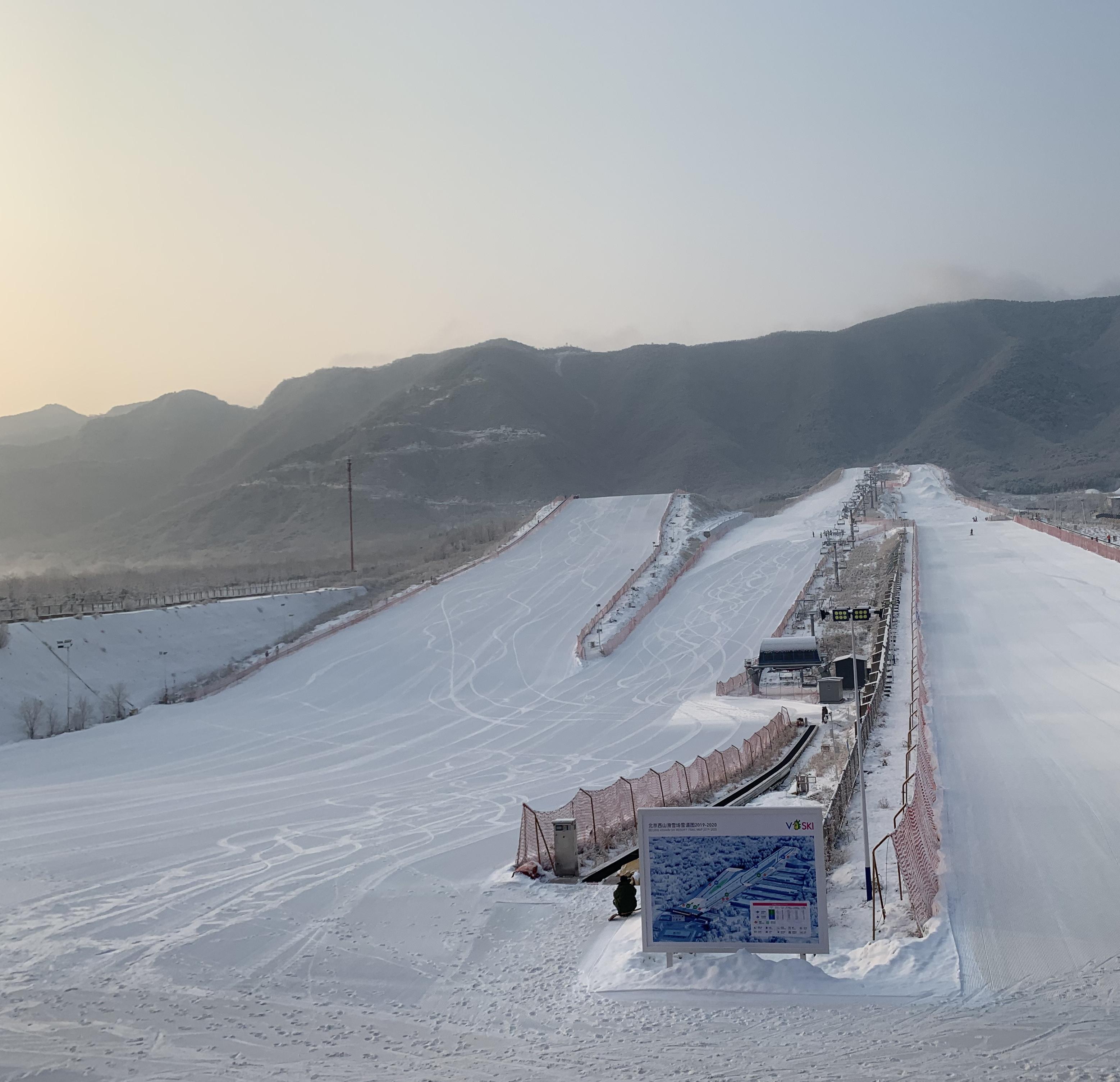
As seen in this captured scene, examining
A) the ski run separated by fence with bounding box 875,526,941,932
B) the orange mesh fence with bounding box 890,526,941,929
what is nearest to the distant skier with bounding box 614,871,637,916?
the ski run separated by fence with bounding box 875,526,941,932

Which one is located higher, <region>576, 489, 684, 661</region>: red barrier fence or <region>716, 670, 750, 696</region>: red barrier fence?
<region>576, 489, 684, 661</region>: red barrier fence

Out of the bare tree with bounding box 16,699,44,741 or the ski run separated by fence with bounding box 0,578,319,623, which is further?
the ski run separated by fence with bounding box 0,578,319,623

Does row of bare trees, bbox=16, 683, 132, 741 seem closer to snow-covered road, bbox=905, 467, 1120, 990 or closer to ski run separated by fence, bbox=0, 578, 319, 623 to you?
ski run separated by fence, bbox=0, 578, 319, 623

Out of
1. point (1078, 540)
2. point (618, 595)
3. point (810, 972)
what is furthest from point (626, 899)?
point (1078, 540)

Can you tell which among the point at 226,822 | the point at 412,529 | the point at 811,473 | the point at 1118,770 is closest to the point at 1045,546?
the point at 1118,770

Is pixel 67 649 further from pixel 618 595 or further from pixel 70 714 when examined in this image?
pixel 618 595

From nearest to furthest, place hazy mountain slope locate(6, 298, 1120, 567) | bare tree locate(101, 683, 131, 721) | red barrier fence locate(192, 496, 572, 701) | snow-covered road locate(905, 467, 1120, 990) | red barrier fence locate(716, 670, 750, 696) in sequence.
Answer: snow-covered road locate(905, 467, 1120, 990) < red barrier fence locate(716, 670, 750, 696) < bare tree locate(101, 683, 131, 721) < red barrier fence locate(192, 496, 572, 701) < hazy mountain slope locate(6, 298, 1120, 567)
